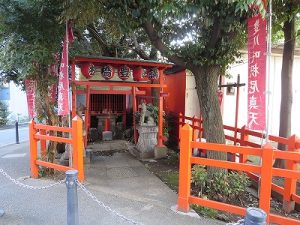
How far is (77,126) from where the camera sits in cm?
534

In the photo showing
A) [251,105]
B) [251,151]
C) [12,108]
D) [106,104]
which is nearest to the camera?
[251,151]

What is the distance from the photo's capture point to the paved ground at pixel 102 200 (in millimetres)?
4184

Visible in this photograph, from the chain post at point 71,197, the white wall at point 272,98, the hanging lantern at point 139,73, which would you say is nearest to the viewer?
the chain post at point 71,197

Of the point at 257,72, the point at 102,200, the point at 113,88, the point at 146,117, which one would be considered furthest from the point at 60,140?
the point at 113,88

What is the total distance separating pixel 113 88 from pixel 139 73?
2572mm

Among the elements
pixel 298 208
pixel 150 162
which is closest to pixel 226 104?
pixel 150 162

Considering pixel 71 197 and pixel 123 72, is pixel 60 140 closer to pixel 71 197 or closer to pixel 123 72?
pixel 71 197

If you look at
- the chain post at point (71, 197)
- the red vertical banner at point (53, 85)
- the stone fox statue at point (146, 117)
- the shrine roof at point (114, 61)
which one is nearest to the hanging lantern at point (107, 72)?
the shrine roof at point (114, 61)

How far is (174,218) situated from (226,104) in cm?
703

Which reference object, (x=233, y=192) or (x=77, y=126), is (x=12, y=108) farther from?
(x=233, y=192)

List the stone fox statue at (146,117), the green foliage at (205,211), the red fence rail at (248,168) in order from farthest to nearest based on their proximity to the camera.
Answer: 1. the stone fox statue at (146,117)
2. the green foliage at (205,211)
3. the red fence rail at (248,168)

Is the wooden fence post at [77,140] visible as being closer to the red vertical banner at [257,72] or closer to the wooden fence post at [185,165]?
the wooden fence post at [185,165]

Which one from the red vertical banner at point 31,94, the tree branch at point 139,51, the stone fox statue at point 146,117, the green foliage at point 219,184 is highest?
the tree branch at point 139,51

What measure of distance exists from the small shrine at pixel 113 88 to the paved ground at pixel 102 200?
2.27 m
